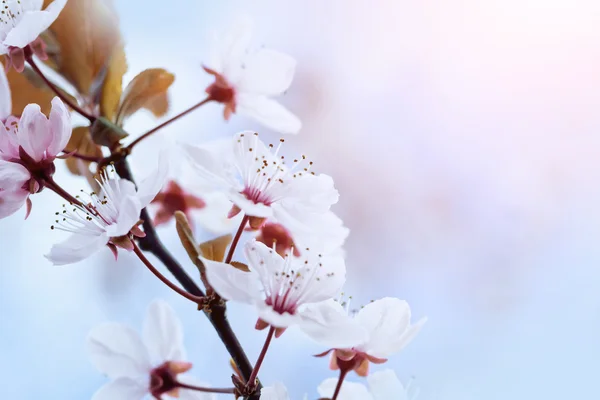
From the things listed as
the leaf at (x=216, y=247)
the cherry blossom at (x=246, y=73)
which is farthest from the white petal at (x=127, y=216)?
the cherry blossom at (x=246, y=73)

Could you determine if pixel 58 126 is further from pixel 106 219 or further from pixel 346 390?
pixel 346 390

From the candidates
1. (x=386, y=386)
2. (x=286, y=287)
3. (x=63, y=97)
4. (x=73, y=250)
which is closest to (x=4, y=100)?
(x=63, y=97)

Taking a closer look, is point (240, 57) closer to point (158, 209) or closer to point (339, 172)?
point (158, 209)

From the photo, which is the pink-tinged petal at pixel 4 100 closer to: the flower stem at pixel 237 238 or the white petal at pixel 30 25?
the white petal at pixel 30 25

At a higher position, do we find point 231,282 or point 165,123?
point 165,123

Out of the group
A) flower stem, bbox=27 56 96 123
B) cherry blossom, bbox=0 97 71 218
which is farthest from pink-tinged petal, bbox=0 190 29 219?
flower stem, bbox=27 56 96 123

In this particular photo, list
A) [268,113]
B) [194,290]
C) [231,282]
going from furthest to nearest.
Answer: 1. [268,113]
2. [194,290]
3. [231,282]
